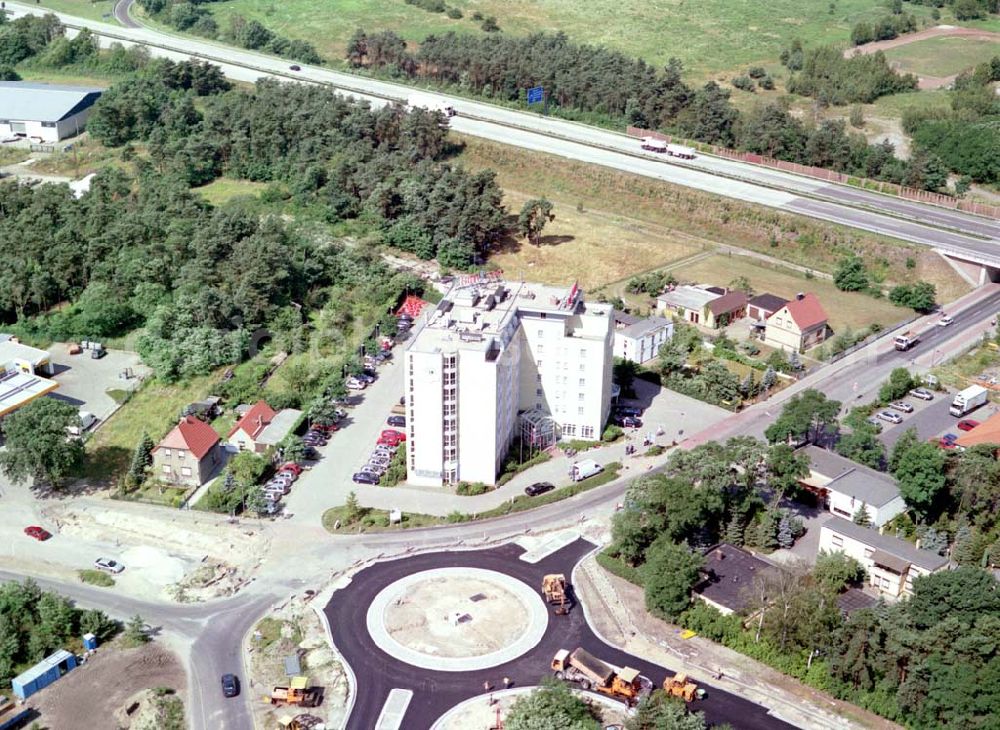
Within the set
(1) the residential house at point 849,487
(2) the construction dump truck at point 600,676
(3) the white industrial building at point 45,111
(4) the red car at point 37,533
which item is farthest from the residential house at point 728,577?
(3) the white industrial building at point 45,111

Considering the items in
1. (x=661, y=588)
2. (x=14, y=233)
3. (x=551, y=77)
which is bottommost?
(x=661, y=588)

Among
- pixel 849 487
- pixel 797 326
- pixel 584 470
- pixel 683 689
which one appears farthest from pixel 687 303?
pixel 683 689

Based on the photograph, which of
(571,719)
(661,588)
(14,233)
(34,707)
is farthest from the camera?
(14,233)

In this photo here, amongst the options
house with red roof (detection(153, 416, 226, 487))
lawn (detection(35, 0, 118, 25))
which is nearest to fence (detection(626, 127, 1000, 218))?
house with red roof (detection(153, 416, 226, 487))

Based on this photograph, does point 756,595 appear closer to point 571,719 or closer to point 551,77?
point 571,719

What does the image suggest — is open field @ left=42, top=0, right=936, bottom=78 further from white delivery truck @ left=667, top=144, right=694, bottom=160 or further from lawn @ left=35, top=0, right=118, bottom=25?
white delivery truck @ left=667, top=144, right=694, bottom=160

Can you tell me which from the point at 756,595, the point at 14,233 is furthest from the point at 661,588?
the point at 14,233

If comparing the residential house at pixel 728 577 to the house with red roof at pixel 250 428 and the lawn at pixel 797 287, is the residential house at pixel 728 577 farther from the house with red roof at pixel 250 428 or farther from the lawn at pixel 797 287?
the lawn at pixel 797 287
